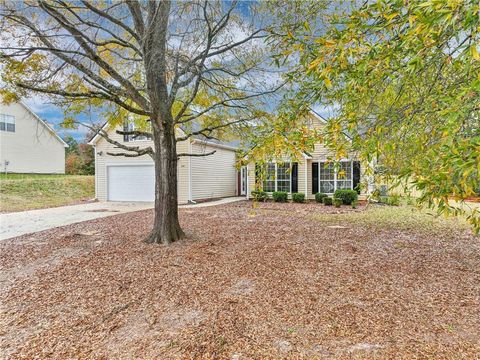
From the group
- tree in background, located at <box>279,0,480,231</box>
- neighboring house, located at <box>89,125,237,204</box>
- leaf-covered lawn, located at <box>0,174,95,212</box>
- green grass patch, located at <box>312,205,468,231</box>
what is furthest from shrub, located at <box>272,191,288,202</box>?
tree in background, located at <box>279,0,480,231</box>

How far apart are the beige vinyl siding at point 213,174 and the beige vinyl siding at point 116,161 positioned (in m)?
0.48

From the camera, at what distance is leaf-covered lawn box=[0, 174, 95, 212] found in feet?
48.4

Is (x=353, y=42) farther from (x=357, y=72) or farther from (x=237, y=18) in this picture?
(x=237, y=18)

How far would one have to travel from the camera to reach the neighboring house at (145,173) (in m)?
15.4

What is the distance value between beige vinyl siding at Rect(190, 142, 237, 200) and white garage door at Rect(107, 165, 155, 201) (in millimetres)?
2414

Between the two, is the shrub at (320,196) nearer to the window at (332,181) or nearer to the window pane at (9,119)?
the window at (332,181)

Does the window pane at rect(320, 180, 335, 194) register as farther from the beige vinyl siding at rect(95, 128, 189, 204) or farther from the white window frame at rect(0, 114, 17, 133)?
the white window frame at rect(0, 114, 17, 133)

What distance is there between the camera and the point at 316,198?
50.0 ft

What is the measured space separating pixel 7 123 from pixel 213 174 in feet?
52.0

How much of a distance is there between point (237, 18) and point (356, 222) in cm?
698

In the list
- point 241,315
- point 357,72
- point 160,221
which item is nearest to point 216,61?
point 160,221

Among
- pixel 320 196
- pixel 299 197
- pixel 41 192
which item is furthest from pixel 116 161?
pixel 320 196

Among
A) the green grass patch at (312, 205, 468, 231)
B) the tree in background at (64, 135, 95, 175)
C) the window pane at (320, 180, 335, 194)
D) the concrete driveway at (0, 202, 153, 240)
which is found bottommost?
the green grass patch at (312, 205, 468, 231)

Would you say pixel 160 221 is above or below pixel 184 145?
below
